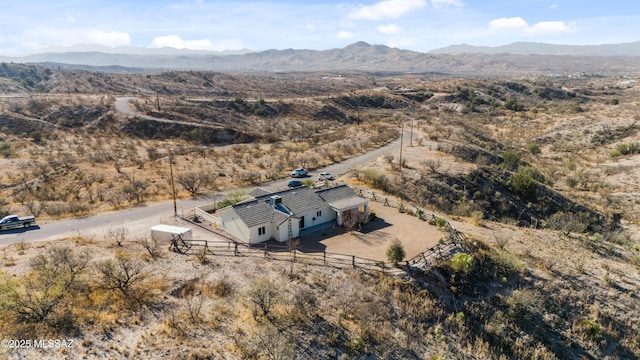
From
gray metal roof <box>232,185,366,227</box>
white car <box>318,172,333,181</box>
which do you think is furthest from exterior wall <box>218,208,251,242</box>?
white car <box>318,172,333,181</box>

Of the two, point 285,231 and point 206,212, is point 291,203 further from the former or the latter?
point 206,212

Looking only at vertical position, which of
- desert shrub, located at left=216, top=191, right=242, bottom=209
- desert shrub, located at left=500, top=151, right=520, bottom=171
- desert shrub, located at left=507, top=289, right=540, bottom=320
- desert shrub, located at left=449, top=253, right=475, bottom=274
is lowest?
desert shrub, located at left=507, top=289, right=540, bottom=320

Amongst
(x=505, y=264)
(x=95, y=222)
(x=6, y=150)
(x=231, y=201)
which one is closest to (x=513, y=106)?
(x=505, y=264)

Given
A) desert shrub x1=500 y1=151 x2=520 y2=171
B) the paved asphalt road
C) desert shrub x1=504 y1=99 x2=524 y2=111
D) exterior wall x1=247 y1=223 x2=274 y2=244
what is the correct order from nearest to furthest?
exterior wall x1=247 y1=223 x2=274 y2=244, the paved asphalt road, desert shrub x1=500 y1=151 x2=520 y2=171, desert shrub x1=504 y1=99 x2=524 y2=111

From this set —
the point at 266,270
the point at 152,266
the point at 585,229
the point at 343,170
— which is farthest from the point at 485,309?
the point at 343,170

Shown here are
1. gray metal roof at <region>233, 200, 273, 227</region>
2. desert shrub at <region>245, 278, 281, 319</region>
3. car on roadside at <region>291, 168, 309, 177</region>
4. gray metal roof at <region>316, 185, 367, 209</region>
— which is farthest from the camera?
car on roadside at <region>291, 168, 309, 177</region>

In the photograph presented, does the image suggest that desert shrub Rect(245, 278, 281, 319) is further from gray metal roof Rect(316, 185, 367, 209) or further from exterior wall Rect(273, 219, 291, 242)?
gray metal roof Rect(316, 185, 367, 209)

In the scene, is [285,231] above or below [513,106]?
below

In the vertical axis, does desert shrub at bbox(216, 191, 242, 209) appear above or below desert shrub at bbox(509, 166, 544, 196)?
above
